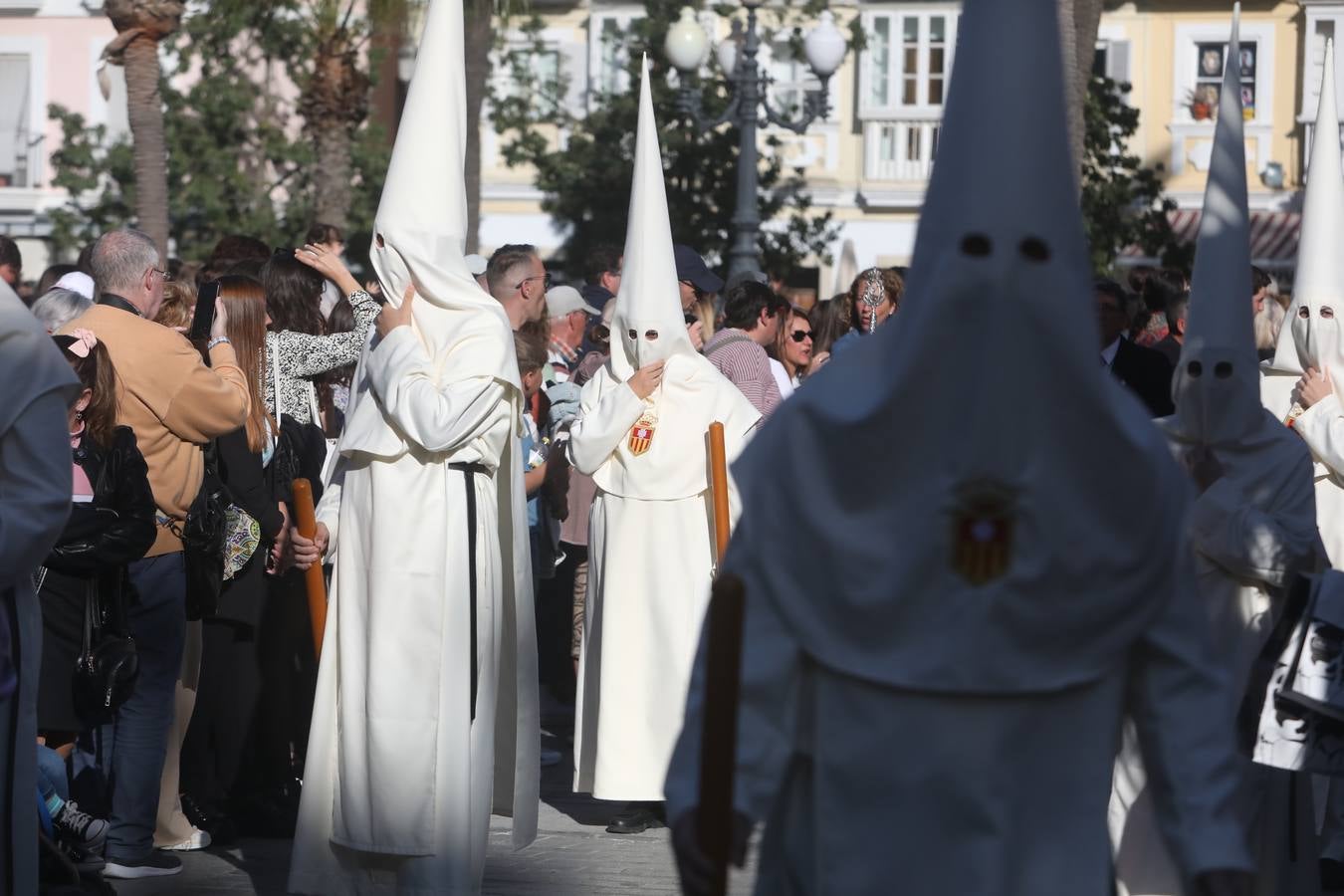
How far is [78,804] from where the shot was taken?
7.85 m

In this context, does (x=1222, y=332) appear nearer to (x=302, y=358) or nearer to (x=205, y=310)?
(x=205, y=310)

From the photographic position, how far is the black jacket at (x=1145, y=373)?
10.6 metres

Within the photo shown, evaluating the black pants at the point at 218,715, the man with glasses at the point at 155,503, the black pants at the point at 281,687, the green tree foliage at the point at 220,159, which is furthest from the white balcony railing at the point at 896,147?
the man with glasses at the point at 155,503

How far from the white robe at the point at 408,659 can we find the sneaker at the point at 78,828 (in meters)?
0.68

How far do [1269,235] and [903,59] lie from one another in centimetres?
705

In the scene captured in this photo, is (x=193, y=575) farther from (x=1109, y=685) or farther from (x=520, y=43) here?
(x=520, y=43)

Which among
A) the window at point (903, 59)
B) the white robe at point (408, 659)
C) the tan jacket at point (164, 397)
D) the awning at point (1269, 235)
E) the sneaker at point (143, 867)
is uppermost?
the window at point (903, 59)

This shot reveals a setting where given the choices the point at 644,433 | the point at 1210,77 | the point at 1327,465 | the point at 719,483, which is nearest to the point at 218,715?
the point at 644,433

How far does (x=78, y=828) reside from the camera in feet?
23.0

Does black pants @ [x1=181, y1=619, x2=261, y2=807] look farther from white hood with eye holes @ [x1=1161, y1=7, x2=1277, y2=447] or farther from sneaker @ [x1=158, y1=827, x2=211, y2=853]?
white hood with eye holes @ [x1=1161, y1=7, x2=1277, y2=447]

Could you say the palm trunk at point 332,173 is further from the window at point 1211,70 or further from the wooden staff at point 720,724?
the wooden staff at point 720,724

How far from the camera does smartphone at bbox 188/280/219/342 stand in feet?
25.9

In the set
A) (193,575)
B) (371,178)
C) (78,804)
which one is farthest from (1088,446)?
(371,178)

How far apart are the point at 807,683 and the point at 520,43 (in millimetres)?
A: 33568
